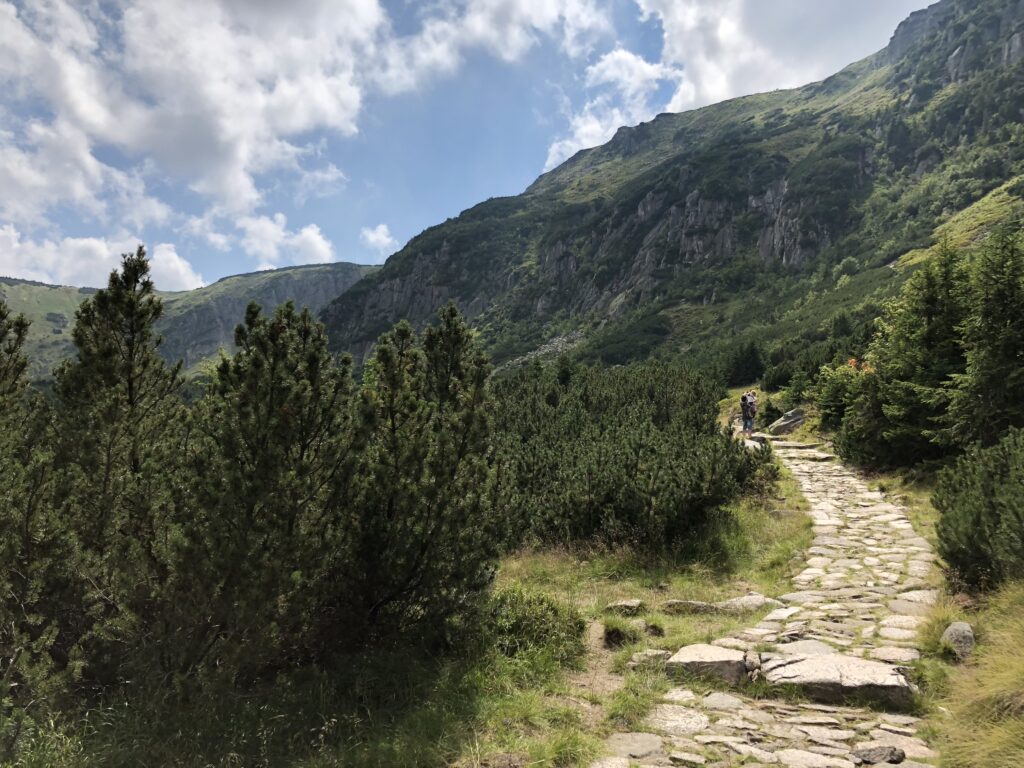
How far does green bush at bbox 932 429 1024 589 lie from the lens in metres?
5.63

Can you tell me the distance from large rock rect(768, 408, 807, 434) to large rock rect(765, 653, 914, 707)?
65.0ft

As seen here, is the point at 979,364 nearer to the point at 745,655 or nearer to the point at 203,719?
the point at 745,655

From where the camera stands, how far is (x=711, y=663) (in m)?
5.36

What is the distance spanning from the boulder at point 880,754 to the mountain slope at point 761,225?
308ft

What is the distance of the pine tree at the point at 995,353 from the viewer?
980 cm

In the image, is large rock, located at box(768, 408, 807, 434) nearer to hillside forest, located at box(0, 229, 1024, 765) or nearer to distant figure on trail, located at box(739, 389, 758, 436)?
distant figure on trail, located at box(739, 389, 758, 436)

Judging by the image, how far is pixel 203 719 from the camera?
397cm

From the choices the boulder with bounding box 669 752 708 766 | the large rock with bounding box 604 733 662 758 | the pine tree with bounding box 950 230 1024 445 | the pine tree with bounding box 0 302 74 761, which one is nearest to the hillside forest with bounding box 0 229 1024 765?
the pine tree with bounding box 0 302 74 761

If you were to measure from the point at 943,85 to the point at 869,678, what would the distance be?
770 feet

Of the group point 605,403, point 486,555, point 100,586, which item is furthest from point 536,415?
point 100,586

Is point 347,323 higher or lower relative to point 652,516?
higher

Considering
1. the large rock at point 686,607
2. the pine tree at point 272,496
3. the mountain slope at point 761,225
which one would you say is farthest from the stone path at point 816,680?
the mountain slope at point 761,225

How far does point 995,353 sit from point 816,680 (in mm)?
8492

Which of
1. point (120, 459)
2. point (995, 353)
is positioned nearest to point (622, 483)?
point (995, 353)
